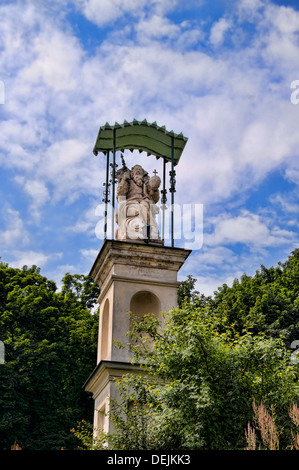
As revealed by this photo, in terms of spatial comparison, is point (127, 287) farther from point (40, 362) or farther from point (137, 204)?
point (40, 362)

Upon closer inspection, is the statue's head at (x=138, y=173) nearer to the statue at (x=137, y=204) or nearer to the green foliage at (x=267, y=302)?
the statue at (x=137, y=204)

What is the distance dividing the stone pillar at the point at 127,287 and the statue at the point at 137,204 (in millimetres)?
981

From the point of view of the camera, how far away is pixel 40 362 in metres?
32.0

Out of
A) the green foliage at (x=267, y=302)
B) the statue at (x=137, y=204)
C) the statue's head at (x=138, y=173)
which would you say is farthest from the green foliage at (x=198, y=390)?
the green foliage at (x=267, y=302)

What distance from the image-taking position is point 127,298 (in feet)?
63.5

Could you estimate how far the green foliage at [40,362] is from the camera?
Result: 30469mm

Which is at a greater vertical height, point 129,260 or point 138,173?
point 138,173

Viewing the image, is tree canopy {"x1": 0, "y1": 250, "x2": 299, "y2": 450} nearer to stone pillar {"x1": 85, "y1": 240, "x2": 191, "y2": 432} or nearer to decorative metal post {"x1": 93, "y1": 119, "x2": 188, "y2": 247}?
stone pillar {"x1": 85, "y1": 240, "x2": 191, "y2": 432}

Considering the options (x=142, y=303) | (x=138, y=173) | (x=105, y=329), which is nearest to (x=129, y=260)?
(x=142, y=303)

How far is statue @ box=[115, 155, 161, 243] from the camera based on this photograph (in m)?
21.0

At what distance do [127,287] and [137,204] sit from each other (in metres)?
3.08

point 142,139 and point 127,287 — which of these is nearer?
point 127,287

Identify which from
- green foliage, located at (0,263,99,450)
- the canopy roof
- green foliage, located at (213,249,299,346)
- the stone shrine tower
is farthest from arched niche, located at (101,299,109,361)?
green foliage, located at (0,263,99,450)
